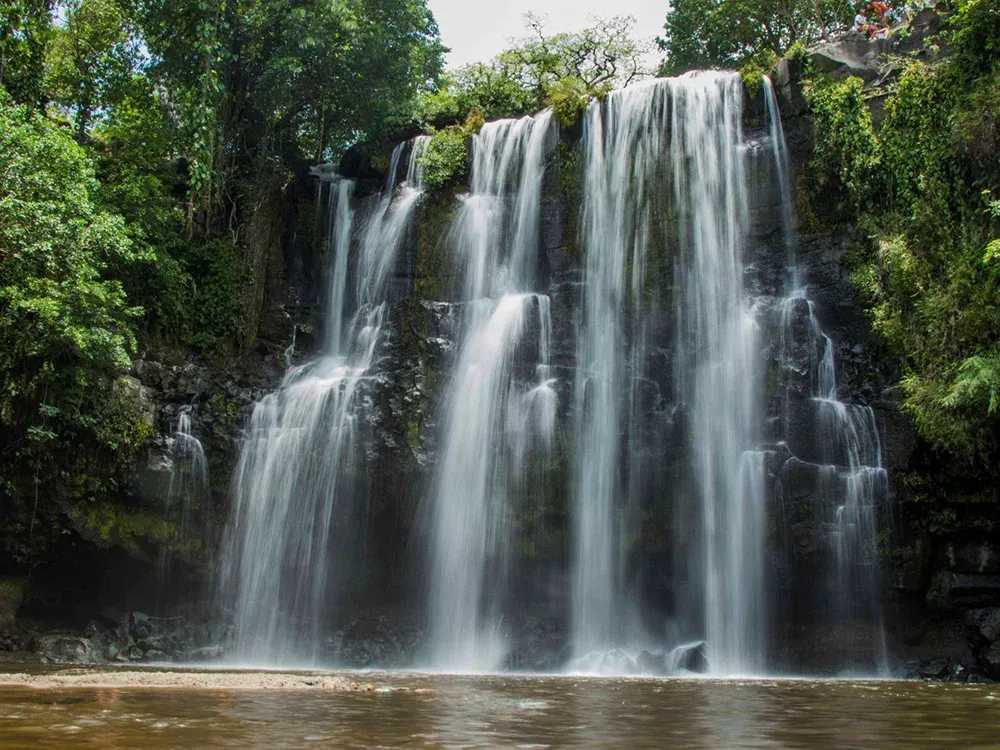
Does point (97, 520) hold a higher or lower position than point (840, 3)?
lower

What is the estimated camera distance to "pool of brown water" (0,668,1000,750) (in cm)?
587

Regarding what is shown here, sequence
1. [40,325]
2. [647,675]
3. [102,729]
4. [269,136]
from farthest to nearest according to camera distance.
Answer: [269,136]
[40,325]
[647,675]
[102,729]

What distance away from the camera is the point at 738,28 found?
3200 cm

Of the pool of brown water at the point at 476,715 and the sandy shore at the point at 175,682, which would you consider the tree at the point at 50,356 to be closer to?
the sandy shore at the point at 175,682

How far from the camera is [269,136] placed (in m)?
25.4

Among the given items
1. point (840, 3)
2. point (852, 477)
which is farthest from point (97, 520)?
point (840, 3)

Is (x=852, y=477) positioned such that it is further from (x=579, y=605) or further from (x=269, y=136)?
(x=269, y=136)

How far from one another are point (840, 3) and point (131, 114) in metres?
23.0

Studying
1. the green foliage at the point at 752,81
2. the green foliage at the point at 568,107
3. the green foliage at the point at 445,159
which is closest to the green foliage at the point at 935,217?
the green foliage at the point at 752,81

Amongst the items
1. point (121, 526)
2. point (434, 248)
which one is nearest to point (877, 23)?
point (434, 248)

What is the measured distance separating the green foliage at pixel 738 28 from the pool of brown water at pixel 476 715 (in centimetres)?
2561

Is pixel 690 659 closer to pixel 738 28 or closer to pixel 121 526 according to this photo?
pixel 121 526


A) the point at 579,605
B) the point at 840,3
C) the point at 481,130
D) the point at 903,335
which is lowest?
the point at 579,605

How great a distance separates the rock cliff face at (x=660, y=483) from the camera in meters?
15.0
